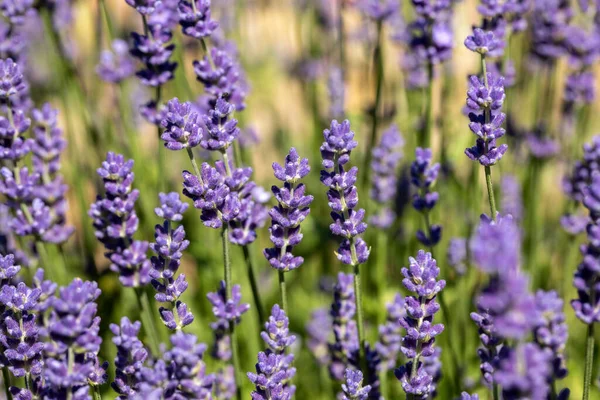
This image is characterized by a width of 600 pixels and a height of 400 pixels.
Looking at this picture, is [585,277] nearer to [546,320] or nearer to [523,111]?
[546,320]

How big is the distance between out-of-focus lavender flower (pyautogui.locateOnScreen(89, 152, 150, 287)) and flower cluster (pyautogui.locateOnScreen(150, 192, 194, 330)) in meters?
0.17

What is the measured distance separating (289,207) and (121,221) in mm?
544

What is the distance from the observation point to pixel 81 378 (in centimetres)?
170

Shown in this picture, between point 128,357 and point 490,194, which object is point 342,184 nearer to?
point 490,194

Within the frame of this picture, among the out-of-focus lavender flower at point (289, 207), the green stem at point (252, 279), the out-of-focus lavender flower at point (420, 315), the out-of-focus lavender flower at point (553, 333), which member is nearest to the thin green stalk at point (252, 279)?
the green stem at point (252, 279)

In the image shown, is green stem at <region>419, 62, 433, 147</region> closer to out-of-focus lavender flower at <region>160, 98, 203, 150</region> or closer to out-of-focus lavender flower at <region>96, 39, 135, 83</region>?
out-of-focus lavender flower at <region>160, 98, 203, 150</region>

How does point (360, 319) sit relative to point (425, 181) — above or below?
below

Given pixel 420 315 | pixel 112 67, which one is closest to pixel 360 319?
pixel 420 315

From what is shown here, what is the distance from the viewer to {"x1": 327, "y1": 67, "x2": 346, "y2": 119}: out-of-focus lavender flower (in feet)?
12.0

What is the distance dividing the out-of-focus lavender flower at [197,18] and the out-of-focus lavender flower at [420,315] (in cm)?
97

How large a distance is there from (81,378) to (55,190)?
1184 mm

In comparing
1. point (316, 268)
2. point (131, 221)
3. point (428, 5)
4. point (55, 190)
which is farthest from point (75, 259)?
point (428, 5)

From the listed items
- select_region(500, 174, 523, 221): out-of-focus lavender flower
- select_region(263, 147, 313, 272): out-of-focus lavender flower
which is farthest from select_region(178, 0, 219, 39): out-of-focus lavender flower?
select_region(500, 174, 523, 221): out-of-focus lavender flower

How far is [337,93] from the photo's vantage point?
12.3ft
